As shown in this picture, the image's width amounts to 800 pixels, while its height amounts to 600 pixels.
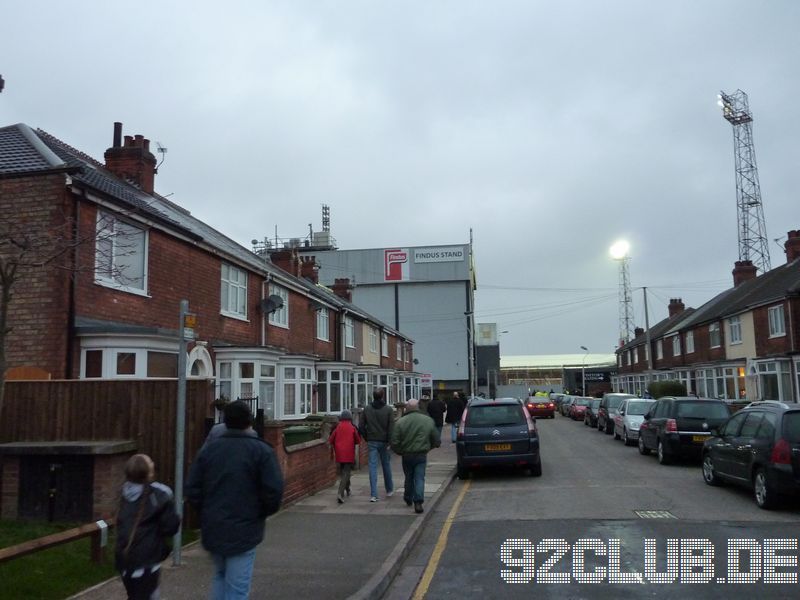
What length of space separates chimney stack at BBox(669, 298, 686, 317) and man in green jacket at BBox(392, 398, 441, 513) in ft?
183

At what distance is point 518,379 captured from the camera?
11600 cm

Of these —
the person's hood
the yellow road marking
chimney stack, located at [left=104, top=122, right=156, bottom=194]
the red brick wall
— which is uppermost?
chimney stack, located at [left=104, top=122, right=156, bottom=194]

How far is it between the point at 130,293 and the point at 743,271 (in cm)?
4235

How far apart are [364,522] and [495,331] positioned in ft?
246

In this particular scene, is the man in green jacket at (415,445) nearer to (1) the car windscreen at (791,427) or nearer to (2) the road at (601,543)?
(2) the road at (601,543)

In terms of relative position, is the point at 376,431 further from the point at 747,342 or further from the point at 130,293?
the point at 747,342

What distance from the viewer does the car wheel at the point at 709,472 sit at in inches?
499

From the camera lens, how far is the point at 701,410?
16172 mm

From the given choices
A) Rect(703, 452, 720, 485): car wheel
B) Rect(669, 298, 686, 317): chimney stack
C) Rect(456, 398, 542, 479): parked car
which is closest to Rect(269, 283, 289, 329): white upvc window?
Rect(456, 398, 542, 479): parked car

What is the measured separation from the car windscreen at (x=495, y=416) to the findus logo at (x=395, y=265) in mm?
48533

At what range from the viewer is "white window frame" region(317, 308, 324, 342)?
27.2 metres

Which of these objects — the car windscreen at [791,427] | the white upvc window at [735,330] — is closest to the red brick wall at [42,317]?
the car windscreen at [791,427]

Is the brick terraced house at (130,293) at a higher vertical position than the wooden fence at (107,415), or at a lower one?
higher

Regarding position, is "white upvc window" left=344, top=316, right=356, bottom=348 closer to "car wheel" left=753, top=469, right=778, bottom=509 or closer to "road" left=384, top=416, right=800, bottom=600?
"road" left=384, top=416, right=800, bottom=600
